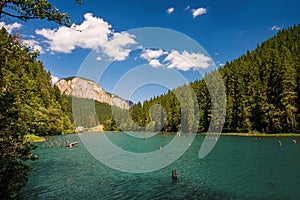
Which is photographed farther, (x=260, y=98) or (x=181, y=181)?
(x=260, y=98)

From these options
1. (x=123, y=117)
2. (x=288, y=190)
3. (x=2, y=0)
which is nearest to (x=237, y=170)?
(x=288, y=190)

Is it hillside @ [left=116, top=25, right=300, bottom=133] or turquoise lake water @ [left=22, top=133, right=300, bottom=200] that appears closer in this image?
turquoise lake water @ [left=22, top=133, right=300, bottom=200]

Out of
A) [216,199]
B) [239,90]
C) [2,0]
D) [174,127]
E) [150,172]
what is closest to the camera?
[2,0]

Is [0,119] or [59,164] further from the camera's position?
[59,164]

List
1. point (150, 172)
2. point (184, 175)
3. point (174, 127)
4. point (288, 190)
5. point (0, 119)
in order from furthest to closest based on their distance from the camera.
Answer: point (174, 127) < point (150, 172) < point (184, 175) < point (288, 190) < point (0, 119)

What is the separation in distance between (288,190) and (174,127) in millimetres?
93942

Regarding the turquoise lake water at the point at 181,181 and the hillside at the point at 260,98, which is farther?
the hillside at the point at 260,98

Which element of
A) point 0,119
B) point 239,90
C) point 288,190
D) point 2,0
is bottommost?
point 288,190

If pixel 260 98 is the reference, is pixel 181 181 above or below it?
below

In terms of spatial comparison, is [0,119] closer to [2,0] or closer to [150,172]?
[2,0]

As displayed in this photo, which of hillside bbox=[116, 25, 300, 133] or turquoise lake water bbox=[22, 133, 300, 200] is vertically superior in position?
hillside bbox=[116, 25, 300, 133]

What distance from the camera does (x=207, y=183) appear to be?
921 inches

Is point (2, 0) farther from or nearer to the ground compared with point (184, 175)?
farther from the ground

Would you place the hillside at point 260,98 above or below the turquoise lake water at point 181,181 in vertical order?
above
